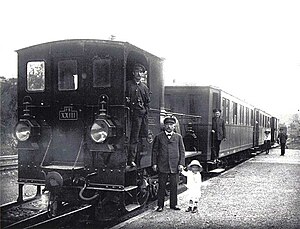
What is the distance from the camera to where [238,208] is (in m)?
7.70

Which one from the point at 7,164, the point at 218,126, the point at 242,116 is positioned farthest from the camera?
the point at 242,116

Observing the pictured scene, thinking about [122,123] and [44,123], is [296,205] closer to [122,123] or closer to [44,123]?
[122,123]

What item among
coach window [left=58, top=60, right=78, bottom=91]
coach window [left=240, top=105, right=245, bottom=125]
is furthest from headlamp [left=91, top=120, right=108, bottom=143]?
coach window [left=240, top=105, right=245, bottom=125]

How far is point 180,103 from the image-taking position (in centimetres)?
1288

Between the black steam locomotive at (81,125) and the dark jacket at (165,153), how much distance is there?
0.87ft

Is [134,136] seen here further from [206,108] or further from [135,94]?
[206,108]

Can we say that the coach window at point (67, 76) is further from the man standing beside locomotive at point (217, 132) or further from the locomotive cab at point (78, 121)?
the man standing beside locomotive at point (217, 132)

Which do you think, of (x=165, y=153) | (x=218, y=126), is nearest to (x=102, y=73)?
(x=165, y=153)

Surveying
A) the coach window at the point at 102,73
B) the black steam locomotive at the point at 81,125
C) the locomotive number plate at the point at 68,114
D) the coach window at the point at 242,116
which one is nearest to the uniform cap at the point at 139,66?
the black steam locomotive at the point at 81,125

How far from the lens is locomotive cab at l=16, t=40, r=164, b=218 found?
659 cm

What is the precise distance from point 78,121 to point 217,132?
6862mm

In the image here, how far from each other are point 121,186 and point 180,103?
6.65 metres

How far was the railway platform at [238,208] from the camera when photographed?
6.51 meters

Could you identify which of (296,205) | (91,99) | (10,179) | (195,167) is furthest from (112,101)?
(10,179)
